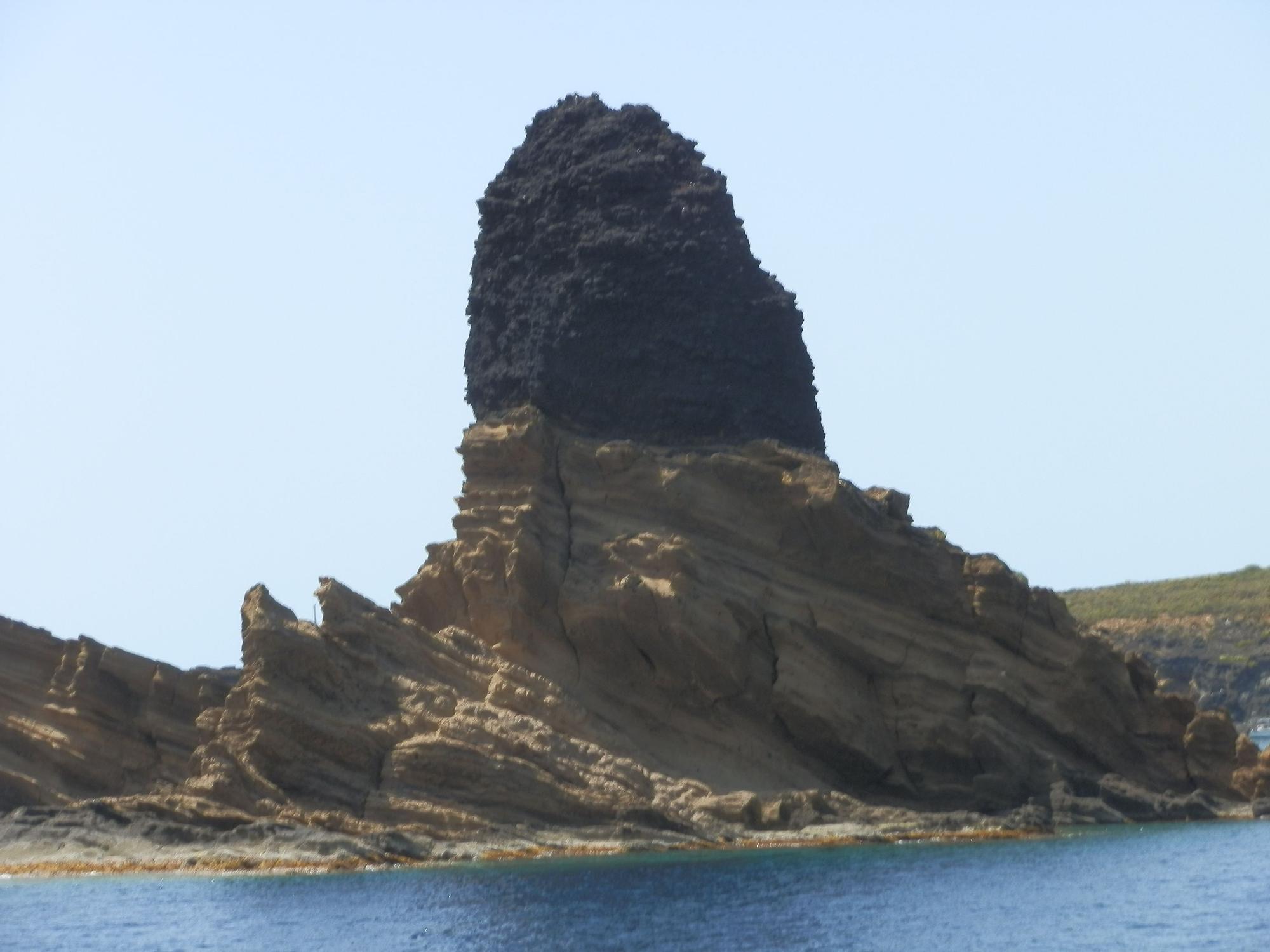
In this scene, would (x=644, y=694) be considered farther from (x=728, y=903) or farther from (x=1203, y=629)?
(x=1203, y=629)

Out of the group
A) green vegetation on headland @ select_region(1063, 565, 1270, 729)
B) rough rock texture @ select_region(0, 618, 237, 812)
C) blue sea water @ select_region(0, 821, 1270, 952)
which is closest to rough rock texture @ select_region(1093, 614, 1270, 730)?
green vegetation on headland @ select_region(1063, 565, 1270, 729)

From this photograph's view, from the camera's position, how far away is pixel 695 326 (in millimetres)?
60250

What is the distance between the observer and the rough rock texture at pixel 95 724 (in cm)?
5488

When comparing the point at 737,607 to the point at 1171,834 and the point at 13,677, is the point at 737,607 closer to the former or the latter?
the point at 1171,834

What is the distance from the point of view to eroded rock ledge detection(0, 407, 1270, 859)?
52.6 meters

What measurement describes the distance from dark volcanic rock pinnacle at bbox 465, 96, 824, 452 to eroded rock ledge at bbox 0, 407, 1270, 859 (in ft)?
4.94

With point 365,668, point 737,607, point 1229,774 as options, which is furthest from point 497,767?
point 1229,774

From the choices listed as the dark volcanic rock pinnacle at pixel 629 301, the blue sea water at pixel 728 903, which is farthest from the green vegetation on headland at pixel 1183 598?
the blue sea water at pixel 728 903

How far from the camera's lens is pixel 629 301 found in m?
60.3

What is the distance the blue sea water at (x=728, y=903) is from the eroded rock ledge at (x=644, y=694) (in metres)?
2.71

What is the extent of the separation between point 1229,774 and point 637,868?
18512 millimetres

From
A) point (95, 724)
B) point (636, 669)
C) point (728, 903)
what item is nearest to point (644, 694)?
point (636, 669)

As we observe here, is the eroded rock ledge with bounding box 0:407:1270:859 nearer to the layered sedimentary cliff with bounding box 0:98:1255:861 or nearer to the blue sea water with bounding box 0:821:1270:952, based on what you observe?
the layered sedimentary cliff with bounding box 0:98:1255:861

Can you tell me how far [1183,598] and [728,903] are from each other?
104m
